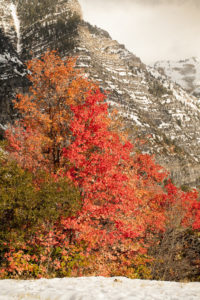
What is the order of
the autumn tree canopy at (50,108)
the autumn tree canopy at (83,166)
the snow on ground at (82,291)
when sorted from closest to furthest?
the snow on ground at (82,291)
the autumn tree canopy at (83,166)
the autumn tree canopy at (50,108)

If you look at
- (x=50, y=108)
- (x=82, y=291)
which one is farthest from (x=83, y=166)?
(x=82, y=291)

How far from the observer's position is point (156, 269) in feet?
76.4

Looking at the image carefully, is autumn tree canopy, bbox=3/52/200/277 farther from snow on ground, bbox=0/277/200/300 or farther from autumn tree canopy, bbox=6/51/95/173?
snow on ground, bbox=0/277/200/300

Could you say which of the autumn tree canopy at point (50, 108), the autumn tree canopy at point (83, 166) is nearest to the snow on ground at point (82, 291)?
the autumn tree canopy at point (83, 166)

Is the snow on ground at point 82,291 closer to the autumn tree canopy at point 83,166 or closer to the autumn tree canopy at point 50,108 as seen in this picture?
the autumn tree canopy at point 83,166

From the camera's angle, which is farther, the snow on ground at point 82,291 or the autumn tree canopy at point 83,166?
the autumn tree canopy at point 83,166

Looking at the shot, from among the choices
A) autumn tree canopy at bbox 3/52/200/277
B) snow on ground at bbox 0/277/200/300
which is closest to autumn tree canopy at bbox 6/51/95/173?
autumn tree canopy at bbox 3/52/200/277

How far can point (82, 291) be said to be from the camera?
950 centimetres

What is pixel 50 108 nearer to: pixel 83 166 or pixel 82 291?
pixel 83 166

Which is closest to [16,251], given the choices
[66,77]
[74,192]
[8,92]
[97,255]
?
[74,192]

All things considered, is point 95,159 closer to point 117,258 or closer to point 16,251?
point 16,251

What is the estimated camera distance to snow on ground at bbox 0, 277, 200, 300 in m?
8.71

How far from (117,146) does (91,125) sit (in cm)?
367

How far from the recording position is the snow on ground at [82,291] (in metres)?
8.71
